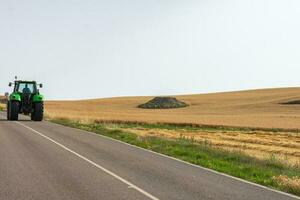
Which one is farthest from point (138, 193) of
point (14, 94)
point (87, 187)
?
point (14, 94)

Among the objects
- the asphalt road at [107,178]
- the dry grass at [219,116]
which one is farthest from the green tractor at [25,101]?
the asphalt road at [107,178]

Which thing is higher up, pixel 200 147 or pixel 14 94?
pixel 14 94

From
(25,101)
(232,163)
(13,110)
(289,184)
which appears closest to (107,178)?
(289,184)

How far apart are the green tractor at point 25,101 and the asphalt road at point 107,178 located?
21.6m

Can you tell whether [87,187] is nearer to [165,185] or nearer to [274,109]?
[165,185]

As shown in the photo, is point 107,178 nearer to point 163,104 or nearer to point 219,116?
point 219,116

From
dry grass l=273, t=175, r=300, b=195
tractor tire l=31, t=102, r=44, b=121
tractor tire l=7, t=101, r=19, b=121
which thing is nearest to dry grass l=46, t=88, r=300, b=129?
tractor tire l=31, t=102, r=44, b=121

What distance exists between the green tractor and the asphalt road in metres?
21.6

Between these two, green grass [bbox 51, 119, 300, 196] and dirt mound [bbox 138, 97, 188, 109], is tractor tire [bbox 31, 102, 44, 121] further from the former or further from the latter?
dirt mound [bbox 138, 97, 188, 109]

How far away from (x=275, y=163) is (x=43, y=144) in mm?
9368

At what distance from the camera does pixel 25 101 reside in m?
43.8

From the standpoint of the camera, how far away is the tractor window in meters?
44.2

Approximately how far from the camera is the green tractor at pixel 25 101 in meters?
42.4

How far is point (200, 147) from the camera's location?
24.3 meters
